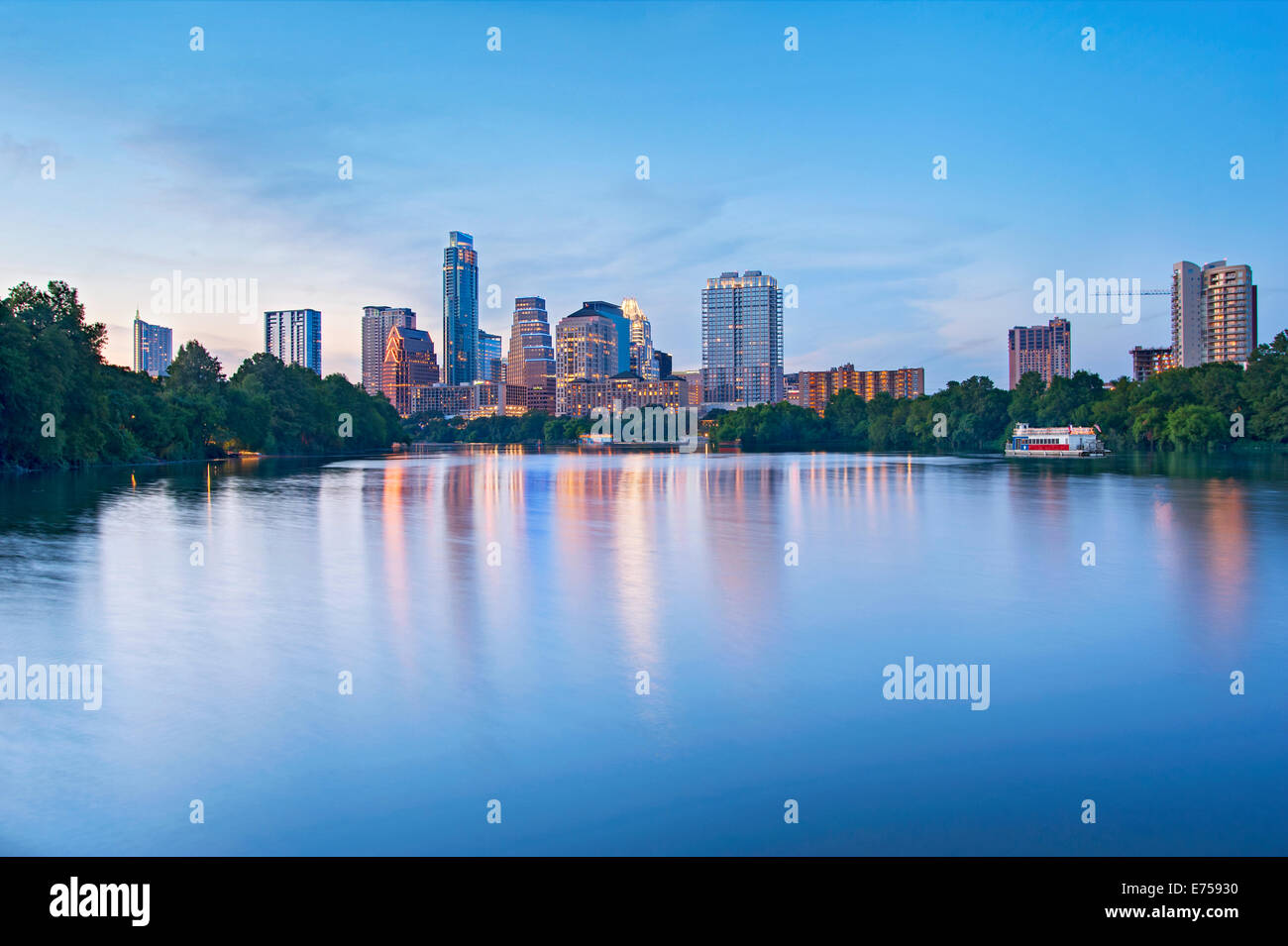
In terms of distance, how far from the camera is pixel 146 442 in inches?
3159

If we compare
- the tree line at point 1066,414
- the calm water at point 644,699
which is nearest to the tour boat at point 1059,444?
the tree line at point 1066,414

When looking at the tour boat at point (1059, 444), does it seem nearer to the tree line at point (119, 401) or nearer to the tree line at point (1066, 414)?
the tree line at point (1066, 414)

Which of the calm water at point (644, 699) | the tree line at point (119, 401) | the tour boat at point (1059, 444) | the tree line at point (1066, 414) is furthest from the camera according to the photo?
the tour boat at point (1059, 444)

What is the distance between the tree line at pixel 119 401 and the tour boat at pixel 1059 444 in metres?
82.9

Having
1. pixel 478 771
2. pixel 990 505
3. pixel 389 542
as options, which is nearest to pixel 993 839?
pixel 478 771

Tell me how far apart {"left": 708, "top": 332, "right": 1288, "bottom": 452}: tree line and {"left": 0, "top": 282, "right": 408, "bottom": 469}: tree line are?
275ft

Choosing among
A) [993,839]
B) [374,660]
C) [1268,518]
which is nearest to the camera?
[993,839]

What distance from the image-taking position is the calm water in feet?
23.2

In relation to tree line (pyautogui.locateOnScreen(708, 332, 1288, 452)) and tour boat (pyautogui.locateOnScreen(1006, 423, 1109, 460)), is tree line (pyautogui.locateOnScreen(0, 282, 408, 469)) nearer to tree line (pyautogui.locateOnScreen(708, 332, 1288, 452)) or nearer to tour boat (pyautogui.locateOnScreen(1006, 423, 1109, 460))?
tour boat (pyautogui.locateOnScreen(1006, 423, 1109, 460))

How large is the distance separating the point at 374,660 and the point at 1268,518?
2866cm

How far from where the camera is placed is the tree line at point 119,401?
57.4 metres

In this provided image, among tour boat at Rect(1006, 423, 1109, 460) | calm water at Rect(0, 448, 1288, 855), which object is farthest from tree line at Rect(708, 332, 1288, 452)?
calm water at Rect(0, 448, 1288, 855)
